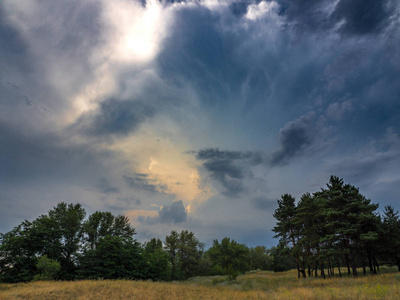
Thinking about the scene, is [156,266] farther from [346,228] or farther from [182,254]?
[346,228]

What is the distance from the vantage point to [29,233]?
3656cm

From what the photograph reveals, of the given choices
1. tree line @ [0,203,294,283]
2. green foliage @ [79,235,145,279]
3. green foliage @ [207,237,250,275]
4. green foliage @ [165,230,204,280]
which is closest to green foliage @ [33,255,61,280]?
tree line @ [0,203,294,283]

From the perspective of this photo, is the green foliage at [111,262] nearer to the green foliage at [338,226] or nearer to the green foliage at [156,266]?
the green foliage at [156,266]

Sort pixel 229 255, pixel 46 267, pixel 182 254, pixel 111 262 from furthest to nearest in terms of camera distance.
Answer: pixel 229 255
pixel 182 254
pixel 111 262
pixel 46 267

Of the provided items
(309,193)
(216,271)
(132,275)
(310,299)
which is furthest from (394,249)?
(216,271)

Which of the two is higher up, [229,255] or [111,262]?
[111,262]

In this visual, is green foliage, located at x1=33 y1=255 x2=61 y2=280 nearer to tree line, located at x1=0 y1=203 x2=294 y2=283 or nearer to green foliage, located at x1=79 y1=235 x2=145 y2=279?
tree line, located at x1=0 y1=203 x2=294 y2=283

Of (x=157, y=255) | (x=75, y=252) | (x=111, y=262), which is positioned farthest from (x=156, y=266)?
(x=75, y=252)

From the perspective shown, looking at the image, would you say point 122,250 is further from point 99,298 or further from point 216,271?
point 216,271

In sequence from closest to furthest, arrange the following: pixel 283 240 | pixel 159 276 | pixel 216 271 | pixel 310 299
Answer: pixel 310 299 < pixel 283 240 < pixel 159 276 < pixel 216 271

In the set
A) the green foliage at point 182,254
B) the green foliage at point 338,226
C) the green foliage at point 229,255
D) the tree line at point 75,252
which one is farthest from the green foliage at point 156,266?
the green foliage at point 229,255

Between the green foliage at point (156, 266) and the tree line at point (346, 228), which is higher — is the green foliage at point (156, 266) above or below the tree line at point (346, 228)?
below

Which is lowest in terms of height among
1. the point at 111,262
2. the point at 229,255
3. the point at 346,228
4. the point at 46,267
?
the point at 229,255

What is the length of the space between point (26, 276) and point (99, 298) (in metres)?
24.6
